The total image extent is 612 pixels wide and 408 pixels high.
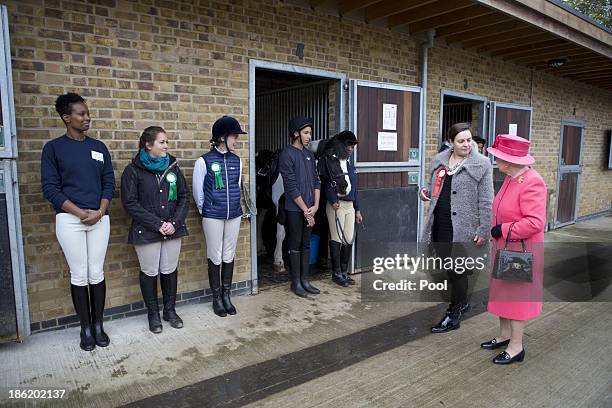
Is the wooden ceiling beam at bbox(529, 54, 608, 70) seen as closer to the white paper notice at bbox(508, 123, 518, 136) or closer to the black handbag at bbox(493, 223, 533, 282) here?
the white paper notice at bbox(508, 123, 518, 136)

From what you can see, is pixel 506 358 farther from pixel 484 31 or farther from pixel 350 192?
pixel 484 31

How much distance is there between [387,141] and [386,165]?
0.29m

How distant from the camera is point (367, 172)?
5176mm

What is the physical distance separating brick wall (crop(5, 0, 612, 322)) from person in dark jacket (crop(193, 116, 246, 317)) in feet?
0.91

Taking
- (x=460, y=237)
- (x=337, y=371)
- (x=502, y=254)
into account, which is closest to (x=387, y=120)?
(x=460, y=237)

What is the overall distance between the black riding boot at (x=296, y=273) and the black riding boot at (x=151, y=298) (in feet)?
4.65

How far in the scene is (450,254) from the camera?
353 centimetres

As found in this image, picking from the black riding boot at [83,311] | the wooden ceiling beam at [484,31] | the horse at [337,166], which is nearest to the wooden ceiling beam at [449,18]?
the wooden ceiling beam at [484,31]

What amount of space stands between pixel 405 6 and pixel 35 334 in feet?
15.2

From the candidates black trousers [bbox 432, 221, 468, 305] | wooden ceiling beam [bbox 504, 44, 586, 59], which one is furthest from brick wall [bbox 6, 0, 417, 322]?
wooden ceiling beam [bbox 504, 44, 586, 59]

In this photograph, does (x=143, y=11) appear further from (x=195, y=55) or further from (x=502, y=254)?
(x=502, y=254)

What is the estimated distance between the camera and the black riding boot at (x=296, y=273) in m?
4.46

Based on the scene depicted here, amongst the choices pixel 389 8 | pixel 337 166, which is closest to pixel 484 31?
pixel 389 8

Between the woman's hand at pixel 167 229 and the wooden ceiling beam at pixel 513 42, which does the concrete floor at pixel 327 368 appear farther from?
the wooden ceiling beam at pixel 513 42
